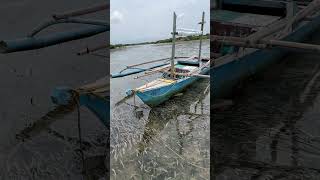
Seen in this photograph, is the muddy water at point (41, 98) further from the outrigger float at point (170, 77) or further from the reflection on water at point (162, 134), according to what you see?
the outrigger float at point (170, 77)

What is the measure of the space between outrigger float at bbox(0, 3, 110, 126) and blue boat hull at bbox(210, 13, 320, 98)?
0.39 meters

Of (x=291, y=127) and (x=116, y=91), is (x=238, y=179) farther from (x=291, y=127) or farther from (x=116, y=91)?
(x=116, y=91)

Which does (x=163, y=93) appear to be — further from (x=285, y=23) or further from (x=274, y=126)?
(x=285, y=23)

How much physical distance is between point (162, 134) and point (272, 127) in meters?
0.62

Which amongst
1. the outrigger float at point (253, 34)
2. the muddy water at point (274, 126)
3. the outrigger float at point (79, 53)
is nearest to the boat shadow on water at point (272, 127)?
the muddy water at point (274, 126)

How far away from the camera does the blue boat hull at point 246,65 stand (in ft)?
4.11

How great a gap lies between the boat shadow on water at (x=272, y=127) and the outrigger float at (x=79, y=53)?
0.44 m

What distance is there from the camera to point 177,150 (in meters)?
1.93

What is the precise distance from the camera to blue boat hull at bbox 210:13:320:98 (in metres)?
1.25

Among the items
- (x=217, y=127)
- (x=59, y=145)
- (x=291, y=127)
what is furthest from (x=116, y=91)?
(x=291, y=127)

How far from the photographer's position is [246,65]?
4.37 ft

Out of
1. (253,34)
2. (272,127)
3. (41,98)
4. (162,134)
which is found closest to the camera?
(253,34)

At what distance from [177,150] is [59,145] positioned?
26.8 inches

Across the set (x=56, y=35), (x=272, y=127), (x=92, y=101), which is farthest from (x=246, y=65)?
(x=56, y=35)
